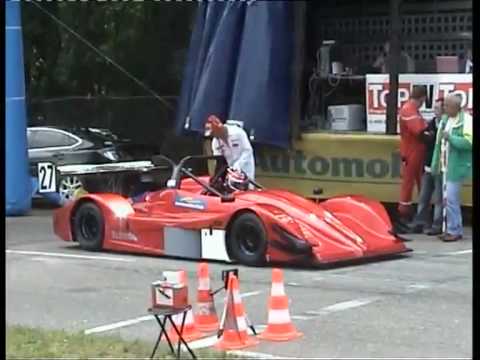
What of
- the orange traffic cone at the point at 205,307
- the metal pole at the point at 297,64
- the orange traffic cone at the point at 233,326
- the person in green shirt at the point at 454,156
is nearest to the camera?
the orange traffic cone at the point at 233,326

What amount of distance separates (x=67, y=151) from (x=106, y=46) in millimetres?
3931

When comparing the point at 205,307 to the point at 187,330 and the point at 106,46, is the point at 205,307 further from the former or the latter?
the point at 106,46

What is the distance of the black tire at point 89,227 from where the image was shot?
1282 cm

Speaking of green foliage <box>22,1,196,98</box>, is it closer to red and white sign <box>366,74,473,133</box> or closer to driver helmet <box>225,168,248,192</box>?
red and white sign <box>366,74,473,133</box>

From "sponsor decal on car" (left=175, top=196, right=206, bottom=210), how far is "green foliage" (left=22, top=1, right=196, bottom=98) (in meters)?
8.94

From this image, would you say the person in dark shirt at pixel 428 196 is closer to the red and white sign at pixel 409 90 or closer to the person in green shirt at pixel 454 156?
the person in green shirt at pixel 454 156

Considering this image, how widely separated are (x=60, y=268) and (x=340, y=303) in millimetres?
3464

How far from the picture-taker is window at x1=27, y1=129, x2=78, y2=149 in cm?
1812

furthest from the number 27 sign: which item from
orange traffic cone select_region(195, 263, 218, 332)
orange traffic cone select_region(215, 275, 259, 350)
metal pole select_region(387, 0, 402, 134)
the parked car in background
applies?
orange traffic cone select_region(215, 275, 259, 350)

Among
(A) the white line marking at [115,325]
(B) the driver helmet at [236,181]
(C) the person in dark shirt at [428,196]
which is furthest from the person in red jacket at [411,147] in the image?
(A) the white line marking at [115,325]

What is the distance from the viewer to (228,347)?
7742 millimetres

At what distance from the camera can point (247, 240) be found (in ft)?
38.1

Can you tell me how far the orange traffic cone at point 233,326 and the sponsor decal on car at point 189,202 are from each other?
4.23 meters

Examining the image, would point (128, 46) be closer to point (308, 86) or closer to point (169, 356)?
point (308, 86)
